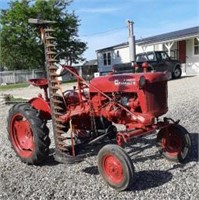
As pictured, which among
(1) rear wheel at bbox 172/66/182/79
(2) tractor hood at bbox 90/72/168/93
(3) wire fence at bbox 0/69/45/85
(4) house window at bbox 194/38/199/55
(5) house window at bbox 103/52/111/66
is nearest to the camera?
(2) tractor hood at bbox 90/72/168/93

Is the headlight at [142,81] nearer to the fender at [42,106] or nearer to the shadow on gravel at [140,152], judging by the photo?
the shadow on gravel at [140,152]

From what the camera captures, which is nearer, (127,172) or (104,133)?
(127,172)

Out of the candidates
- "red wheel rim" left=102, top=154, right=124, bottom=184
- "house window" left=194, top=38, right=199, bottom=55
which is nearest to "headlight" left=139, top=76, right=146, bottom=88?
"red wheel rim" left=102, top=154, right=124, bottom=184

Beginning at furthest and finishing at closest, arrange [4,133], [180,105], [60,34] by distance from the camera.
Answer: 1. [60,34]
2. [180,105]
3. [4,133]

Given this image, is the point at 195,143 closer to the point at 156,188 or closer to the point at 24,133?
the point at 156,188

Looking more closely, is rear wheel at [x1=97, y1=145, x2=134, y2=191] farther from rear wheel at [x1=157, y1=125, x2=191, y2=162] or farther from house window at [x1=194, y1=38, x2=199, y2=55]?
house window at [x1=194, y1=38, x2=199, y2=55]

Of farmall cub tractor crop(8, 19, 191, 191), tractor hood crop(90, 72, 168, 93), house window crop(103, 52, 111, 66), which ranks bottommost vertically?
farmall cub tractor crop(8, 19, 191, 191)

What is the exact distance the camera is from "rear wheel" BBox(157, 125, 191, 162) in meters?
5.61

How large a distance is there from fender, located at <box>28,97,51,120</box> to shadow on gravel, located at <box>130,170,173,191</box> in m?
1.85

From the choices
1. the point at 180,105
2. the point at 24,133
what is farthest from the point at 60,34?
the point at 24,133

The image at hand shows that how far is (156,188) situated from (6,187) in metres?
1.99

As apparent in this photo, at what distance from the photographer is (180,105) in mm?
10164

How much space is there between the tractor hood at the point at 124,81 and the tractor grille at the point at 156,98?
9 centimetres

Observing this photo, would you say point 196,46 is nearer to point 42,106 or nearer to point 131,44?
point 131,44
